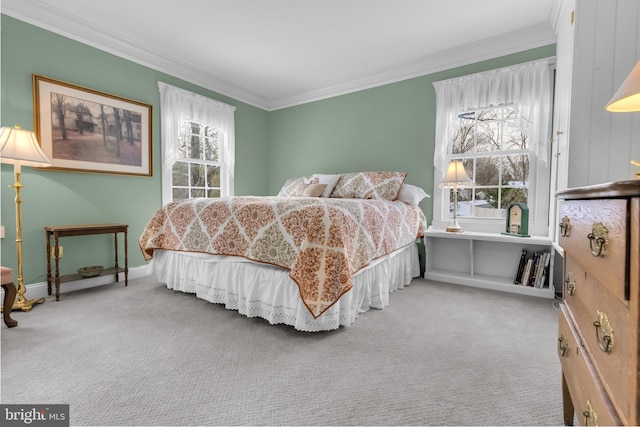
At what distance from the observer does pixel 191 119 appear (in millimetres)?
3783

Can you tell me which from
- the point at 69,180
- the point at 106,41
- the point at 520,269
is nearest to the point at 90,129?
the point at 69,180

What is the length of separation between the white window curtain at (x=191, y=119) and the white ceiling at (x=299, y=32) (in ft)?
0.90

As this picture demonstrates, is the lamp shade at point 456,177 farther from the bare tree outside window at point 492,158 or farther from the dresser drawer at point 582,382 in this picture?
the dresser drawer at point 582,382

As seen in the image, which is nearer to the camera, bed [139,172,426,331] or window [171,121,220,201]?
bed [139,172,426,331]

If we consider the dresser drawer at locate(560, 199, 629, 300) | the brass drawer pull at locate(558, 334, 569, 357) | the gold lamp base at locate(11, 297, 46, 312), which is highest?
the dresser drawer at locate(560, 199, 629, 300)

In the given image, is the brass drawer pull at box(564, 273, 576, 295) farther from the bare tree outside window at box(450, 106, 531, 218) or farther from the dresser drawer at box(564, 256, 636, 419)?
the bare tree outside window at box(450, 106, 531, 218)

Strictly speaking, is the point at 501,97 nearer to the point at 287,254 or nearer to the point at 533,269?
the point at 533,269

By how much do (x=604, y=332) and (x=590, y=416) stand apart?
0.86ft

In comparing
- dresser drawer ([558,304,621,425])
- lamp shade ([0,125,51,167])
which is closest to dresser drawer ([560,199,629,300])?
dresser drawer ([558,304,621,425])

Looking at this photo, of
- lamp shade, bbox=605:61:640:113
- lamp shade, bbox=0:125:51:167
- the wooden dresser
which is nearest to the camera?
the wooden dresser

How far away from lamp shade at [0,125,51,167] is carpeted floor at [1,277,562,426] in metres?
1.15

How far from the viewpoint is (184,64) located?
3.63 meters

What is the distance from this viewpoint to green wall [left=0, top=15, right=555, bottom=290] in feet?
8.33

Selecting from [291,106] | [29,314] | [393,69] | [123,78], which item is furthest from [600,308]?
[291,106]
